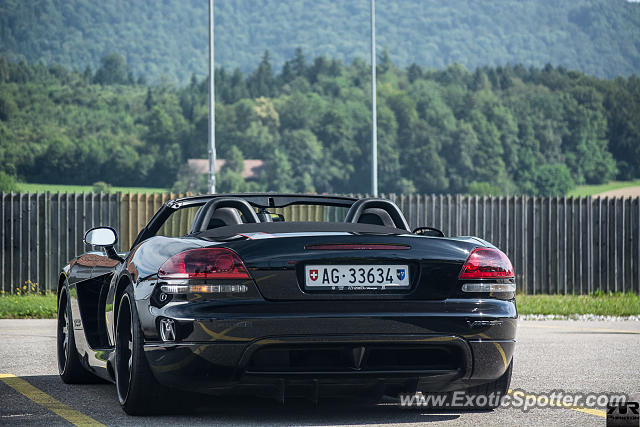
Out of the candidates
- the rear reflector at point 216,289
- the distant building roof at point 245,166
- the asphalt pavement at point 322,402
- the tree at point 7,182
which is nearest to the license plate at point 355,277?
the rear reflector at point 216,289

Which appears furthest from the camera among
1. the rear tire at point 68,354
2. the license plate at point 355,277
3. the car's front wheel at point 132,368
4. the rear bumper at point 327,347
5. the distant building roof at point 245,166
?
the distant building roof at point 245,166

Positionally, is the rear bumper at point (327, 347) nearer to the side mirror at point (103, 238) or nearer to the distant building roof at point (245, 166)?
the side mirror at point (103, 238)

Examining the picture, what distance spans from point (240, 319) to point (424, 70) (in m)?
159

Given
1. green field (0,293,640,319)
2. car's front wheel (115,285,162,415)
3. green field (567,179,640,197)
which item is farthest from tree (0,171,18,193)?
car's front wheel (115,285,162,415)

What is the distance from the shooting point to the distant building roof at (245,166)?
125m

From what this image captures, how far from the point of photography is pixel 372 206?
7113mm

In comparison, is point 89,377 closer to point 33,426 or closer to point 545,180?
point 33,426

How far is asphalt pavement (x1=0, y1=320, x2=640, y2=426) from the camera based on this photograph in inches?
246

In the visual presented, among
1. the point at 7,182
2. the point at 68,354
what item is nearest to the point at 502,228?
the point at 68,354

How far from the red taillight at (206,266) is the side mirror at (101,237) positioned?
137 cm

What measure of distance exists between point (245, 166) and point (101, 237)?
120669 mm

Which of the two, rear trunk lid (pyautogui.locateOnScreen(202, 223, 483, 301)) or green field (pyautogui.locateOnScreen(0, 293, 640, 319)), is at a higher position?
rear trunk lid (pyautogui.locateOnScreen(202, 223, 483, 301))

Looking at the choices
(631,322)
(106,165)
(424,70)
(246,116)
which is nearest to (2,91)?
(106,165)

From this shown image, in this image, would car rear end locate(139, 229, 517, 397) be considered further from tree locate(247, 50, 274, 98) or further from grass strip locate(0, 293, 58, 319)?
tree locate(247, 50, 274, 98)
